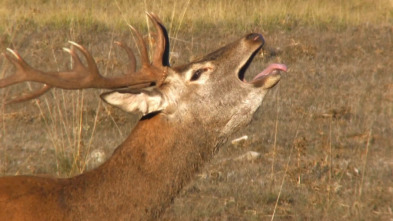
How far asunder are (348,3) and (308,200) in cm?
1065

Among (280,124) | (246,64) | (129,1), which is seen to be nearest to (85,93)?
(280,124)

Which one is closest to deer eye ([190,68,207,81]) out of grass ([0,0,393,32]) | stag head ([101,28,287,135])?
stag head ([101,28,287,135])

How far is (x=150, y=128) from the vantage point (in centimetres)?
452

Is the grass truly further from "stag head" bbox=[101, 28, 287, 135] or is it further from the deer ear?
the deer ear

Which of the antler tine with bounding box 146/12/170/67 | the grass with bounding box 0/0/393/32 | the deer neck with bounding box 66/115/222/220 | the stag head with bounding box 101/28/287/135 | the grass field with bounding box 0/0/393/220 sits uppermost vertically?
the antler tine with bounding box 146/12/170/67

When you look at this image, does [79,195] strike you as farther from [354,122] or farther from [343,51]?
[343,51]

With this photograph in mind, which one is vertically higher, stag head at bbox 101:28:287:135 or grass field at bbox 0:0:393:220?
stag head at bbox 101:28:287:135

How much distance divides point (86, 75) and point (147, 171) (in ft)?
2.13

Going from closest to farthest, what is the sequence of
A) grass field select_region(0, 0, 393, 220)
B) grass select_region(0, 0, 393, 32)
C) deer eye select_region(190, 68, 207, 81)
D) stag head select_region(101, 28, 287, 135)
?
stag head select_region(101, 28, 287, 135)
deer eye select_region(190, 68, 207, 81)
grass field select_region(0, 0, 393, 220)
grass select_region(0, 0, 393, 32)

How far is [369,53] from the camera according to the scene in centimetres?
1202

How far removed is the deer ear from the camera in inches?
173

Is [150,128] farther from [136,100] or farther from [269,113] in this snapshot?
[269,113]

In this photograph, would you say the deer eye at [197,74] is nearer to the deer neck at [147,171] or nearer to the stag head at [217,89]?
the stag head at [217,89]

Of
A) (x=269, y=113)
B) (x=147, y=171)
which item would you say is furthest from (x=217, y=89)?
(x=269, y=113)
